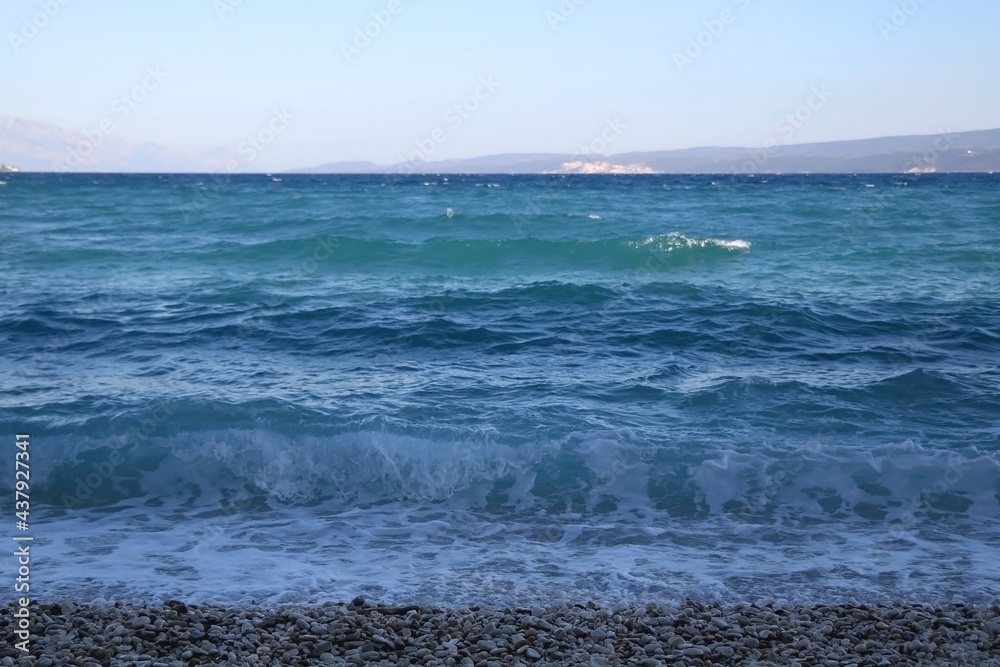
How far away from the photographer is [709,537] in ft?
20.1

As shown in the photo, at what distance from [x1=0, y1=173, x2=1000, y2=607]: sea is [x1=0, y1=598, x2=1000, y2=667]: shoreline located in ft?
1.01

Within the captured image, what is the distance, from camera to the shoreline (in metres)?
4.17

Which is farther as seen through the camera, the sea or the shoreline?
the sea

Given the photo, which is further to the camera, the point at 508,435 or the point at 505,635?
the point at 508,435

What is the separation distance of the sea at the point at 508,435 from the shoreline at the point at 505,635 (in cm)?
31

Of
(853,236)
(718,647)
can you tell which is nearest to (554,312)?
(718,647)

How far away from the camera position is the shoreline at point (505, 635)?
4172 millimetres

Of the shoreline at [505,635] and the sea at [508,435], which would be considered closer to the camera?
the shoreline at [505,635]

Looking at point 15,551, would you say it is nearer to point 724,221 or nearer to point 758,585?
point 758,585

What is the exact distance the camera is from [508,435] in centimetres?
789

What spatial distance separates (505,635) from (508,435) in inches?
140

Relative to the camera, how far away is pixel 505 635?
14.4 feet

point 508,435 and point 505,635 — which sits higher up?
point 508,435

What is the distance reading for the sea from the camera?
550 centimetres
